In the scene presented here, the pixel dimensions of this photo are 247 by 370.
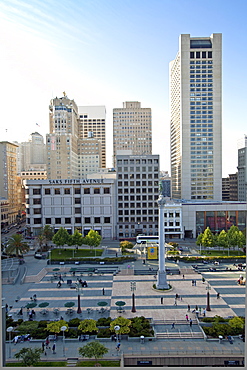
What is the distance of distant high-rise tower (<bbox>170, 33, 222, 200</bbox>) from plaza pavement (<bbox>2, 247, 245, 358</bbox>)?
182 feet

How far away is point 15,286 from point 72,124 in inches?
3714

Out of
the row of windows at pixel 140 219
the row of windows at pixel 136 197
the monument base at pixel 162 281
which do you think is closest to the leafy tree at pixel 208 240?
the monument base at pixel 162 281

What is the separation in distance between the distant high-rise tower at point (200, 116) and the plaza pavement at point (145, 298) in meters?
55.5

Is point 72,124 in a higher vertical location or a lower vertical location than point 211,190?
higher

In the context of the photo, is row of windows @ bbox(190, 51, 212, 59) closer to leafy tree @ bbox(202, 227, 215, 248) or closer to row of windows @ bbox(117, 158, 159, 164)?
row of windows @ bbox(117, 158, 159, 164)

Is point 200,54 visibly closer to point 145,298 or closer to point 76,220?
point 76,220

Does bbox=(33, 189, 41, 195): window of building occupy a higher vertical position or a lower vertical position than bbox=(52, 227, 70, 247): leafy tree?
higher

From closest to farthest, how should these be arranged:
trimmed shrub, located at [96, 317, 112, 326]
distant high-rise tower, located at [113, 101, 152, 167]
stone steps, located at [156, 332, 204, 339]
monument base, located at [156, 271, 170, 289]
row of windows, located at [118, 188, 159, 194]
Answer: stone steps, located at [156, 332, 204, 339], trimmed shrub, located at [96, 317, 112, 326], monument base, located at [156, 271, 170, 289], row of windows, located at [118, 188, 159, 194], distant high-rise tower, located at [113, 101, 152, 167]

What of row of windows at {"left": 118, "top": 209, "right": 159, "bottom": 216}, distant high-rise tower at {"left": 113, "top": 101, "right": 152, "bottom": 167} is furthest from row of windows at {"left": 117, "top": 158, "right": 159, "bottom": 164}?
distant high-rise tower at {"left": 113, "top": 101, "right": 152, "bottom": 167}

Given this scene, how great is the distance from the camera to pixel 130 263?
53375 mm

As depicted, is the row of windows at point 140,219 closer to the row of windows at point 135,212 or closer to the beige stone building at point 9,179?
the row of windows at point 135,212

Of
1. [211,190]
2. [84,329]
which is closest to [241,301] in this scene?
[84,329]

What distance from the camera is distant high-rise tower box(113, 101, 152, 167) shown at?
146m

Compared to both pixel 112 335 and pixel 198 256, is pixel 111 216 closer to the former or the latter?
pixel 198 256
